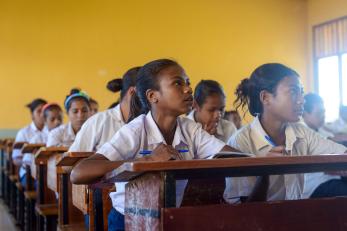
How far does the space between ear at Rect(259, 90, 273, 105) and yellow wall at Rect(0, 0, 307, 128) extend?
19.4 feet

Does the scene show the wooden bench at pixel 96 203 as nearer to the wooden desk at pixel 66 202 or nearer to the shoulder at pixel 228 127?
the wooden desk at pixel 66 202

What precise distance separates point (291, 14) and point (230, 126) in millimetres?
6344

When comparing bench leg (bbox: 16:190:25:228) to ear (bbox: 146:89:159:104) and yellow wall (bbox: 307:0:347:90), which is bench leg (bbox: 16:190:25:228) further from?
yellow wall (bbox: 307:0:347:90)

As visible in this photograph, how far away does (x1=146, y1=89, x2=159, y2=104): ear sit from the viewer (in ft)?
6.32

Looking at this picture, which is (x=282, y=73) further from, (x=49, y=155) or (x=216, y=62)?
(x=216, y=62)

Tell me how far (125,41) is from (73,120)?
439 centimetres

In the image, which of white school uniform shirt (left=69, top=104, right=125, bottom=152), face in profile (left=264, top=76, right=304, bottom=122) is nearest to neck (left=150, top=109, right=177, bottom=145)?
face in profile (left=264, top=76, right=304, bottom=122)

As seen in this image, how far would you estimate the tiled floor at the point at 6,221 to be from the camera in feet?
15.4

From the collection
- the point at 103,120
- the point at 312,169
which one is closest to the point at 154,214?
the point at 312,169

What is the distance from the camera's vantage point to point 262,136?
2.17 metres

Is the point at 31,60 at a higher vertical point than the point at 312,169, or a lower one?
higher

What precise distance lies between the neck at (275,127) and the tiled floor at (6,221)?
124 inches

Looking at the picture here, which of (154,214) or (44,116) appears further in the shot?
(44,116)

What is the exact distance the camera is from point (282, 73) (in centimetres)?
227
